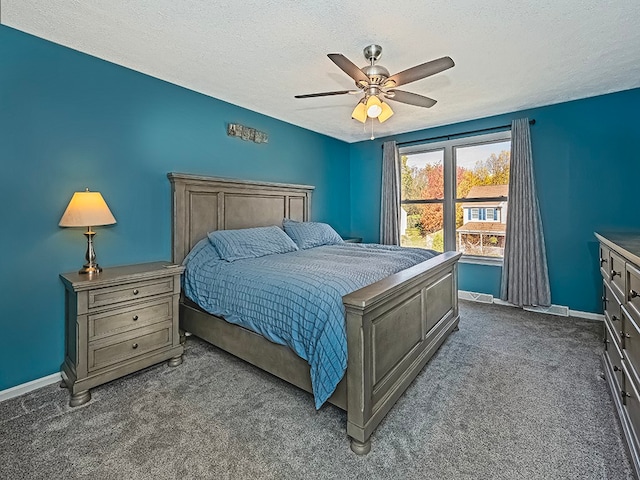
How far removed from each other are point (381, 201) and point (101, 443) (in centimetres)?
430

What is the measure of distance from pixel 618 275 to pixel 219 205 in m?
3.24

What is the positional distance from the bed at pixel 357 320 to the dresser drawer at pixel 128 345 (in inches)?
12.5

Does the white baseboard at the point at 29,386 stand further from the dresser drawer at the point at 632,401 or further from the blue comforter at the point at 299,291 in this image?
the dresser drawer at the point at 632,401

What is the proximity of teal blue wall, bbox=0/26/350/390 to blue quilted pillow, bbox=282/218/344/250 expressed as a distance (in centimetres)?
109

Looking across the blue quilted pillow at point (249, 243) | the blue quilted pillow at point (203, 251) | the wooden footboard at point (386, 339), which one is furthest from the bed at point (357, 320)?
the blue quilted pillow at point (249, 243)

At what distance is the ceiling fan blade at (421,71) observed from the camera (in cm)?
189

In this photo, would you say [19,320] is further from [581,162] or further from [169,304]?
[581,162]

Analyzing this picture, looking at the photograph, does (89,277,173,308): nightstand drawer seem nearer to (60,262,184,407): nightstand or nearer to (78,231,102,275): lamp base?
(60,262,184,407): nightstand

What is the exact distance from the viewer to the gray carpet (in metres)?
1.42

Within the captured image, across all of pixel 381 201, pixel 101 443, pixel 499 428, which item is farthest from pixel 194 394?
pixel 381 201

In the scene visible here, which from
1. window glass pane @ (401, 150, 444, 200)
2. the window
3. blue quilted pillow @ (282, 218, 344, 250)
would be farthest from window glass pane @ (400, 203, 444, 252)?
blue quilted pillow @ (282, 218, 344, 250)

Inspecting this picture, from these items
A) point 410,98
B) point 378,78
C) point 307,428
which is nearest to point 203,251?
point 307,428

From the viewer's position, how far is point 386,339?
1.73m

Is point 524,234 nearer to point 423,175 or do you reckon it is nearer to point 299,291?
point 423,175
